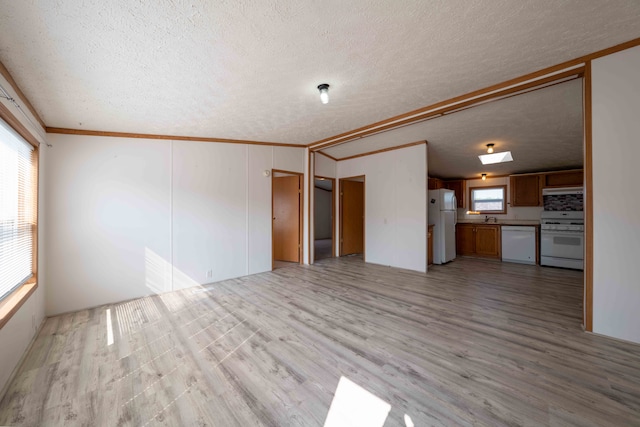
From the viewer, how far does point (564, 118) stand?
351 centimetres

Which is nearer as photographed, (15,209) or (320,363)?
(320,363)

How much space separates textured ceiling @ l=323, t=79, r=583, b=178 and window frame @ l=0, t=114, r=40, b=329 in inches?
180

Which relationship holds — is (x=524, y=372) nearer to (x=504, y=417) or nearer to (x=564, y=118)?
(x=504, y=417)

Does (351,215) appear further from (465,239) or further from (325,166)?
(465,239)

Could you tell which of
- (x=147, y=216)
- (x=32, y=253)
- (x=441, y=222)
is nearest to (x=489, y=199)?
(x=441, y=222)

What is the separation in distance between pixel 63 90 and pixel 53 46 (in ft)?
2.59

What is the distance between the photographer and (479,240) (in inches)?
251

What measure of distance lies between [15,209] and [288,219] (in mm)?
4046

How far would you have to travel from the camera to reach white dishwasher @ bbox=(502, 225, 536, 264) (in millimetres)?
5516

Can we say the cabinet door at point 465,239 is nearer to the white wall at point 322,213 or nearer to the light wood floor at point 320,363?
the light wood floor at point 320,363

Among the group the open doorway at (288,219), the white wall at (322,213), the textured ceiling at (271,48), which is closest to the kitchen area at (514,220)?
the open doorway at (288,219)

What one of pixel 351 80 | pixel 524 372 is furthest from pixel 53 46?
pixel 524 372

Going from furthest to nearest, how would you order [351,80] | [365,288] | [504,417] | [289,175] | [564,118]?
[289,175]
[365,288]
[564,118]
[351,80]
[504,417]

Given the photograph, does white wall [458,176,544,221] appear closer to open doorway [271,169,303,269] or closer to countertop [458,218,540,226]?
countertop [458,218,540,226]
